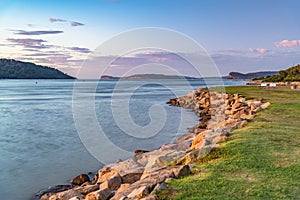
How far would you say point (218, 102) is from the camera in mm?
29219

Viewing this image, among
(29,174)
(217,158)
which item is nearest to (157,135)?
(29,174)

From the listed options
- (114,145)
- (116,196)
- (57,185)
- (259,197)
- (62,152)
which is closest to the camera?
(259,197)

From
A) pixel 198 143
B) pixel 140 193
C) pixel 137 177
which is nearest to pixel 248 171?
pixel 140 193

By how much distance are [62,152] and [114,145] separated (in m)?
2.53

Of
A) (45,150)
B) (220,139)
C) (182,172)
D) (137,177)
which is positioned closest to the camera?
(182,172)

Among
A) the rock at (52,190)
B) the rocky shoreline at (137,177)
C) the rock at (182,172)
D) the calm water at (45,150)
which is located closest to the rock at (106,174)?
the rocky shoreline at (137,177)

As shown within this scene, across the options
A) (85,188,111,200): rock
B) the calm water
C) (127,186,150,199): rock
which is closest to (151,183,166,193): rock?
(127,186,150,199): rock

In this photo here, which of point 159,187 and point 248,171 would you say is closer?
point 159,187

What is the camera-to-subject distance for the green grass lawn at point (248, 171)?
5.18 metres

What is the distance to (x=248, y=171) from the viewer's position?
631cm

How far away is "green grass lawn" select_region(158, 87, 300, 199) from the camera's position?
518 cm

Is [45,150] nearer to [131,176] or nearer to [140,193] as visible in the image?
[131,176]

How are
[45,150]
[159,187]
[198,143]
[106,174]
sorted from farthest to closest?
[45,150]
[198,143]
[106,174]
[159,187]

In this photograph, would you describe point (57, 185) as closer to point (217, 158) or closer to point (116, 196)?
point (116, 196)
